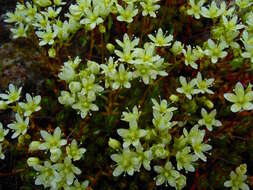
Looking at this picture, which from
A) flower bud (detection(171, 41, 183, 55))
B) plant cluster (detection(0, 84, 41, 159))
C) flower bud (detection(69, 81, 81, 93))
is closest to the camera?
flower bud (detection(69, 81, 81, 93))

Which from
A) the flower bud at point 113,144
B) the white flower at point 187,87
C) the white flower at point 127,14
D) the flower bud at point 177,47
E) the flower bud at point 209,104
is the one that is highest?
the white flower at point 127,14

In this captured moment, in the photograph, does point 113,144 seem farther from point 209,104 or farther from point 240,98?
point 240,98

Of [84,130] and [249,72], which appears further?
[249,72]

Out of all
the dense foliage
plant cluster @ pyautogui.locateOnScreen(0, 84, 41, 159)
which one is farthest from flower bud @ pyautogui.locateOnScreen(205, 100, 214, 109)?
plant cluster @ pyautogui.locateOnScreen(0, 84, 41, 159)

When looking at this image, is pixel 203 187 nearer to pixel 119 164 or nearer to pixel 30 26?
pixel 119 164

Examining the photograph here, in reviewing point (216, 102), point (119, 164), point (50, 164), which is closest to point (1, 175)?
point (50, 164)

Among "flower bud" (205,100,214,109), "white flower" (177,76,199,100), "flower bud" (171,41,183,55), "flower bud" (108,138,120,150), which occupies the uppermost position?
"flower bud" (171,41,183,55)

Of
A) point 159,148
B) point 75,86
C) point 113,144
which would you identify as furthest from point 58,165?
point 159,148

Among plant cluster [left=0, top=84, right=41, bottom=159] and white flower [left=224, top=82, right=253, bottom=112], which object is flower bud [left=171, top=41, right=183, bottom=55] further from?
plant cluster [left=0, top=84, right=41, bottom=159]

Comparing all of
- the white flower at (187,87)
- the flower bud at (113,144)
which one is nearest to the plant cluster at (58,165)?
the flower bud at (113,144)

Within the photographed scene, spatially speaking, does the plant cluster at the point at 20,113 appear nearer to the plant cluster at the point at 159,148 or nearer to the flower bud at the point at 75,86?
the flower bud at the point at 75,86

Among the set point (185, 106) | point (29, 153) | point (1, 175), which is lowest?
point (1, 175)
